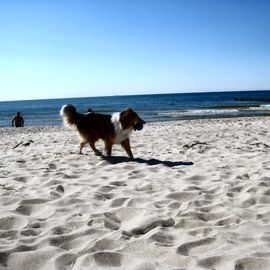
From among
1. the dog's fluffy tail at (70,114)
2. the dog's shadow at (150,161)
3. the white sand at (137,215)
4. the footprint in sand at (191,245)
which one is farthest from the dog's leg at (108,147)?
the footprint in sand at (191,245)

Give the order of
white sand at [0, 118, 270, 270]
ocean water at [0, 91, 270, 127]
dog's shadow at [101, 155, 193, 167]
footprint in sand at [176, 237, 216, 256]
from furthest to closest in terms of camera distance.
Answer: ocean water at [0, 91, 270, 127] → dog's shadow at [101, 155, 193, 167] → footprint in sand at [176, 237, 216, 256] → white sand at [0, 118, 270, 270]

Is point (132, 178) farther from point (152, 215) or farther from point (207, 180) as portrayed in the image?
point (152, 215)

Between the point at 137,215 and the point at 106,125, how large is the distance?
169 inches

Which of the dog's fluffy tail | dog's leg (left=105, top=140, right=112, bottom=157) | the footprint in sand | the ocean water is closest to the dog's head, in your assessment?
dog's leg (left=105, top=140, right=112, bottom=157)

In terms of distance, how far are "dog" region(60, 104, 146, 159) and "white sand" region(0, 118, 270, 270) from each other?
1259 mm

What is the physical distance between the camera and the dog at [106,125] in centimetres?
751

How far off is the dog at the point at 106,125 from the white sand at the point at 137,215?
49.6 inches

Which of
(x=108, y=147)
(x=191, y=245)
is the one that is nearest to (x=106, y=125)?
(x=108, y=147)

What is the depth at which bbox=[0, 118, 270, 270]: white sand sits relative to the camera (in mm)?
2650

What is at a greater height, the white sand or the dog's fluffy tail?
the dog's fluffy tail

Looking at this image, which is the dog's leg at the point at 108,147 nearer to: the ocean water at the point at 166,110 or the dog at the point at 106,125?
the dog at the point at 106,125

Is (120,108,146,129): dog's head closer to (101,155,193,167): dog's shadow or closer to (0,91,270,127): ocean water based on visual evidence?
(101,155,193,167): dog's shadow


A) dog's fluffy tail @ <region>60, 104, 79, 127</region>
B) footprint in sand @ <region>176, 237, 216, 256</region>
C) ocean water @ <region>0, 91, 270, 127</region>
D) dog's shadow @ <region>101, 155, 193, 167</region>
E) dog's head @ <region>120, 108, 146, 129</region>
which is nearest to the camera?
footprint in sand @ <region>176, 237, 216, 256</region>

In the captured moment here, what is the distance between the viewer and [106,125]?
7.71m
